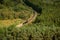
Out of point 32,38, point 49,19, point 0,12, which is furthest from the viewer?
point 0,12

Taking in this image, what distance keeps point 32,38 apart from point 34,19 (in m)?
4.96

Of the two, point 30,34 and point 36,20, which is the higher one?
point 30,34

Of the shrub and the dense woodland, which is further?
the dense woodland

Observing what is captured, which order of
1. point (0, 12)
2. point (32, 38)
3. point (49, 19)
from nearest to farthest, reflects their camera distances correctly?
point (32, 38)
point (49, 19)
point (0, 12)

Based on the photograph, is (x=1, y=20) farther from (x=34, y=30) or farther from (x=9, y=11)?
(x=34, y=30)

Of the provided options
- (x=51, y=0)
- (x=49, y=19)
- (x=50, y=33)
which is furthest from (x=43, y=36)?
(x=51, y=0)

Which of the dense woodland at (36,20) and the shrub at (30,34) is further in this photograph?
the dense woodland at (36,20)

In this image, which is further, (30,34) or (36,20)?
(36,20)

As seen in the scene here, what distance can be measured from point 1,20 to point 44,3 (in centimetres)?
685

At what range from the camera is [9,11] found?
61.2 feet

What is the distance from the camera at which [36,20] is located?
55.1 feet

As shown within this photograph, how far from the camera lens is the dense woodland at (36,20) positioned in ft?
39.1

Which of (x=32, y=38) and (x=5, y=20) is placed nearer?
(x=32, y=38)

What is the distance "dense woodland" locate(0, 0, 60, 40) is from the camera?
11.9 metres
